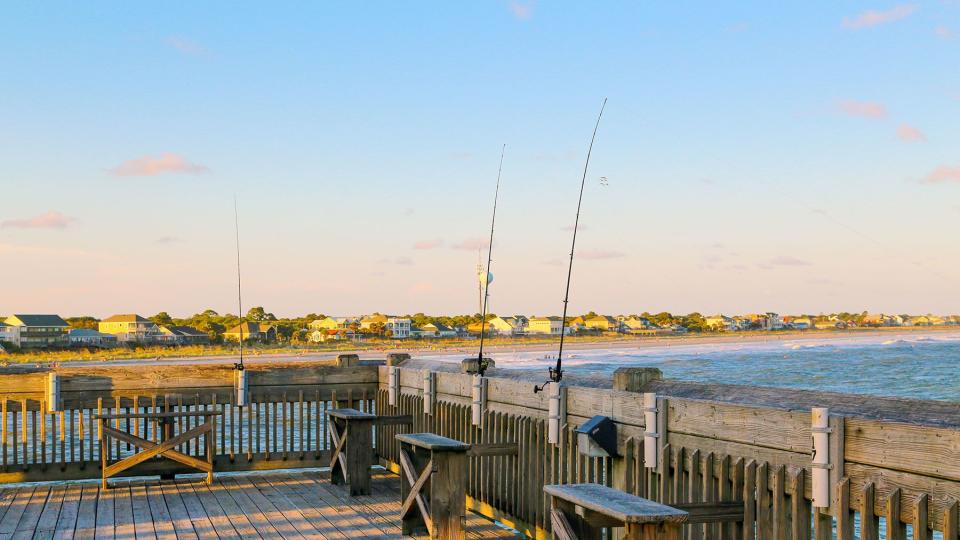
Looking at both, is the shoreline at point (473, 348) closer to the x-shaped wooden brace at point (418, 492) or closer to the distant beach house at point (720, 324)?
the distant beach house at point (720, 324)

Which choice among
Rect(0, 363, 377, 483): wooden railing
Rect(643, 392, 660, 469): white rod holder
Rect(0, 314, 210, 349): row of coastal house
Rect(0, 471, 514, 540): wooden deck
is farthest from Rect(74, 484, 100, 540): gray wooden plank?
Rect(0, 314, 210, 349): row of coastal house

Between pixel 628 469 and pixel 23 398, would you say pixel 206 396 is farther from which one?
pixel 628 469

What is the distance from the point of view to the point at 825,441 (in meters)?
4.89

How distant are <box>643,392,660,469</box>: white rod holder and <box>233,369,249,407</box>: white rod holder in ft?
21.8

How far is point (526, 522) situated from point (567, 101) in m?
8.29

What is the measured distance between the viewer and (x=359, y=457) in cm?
1026

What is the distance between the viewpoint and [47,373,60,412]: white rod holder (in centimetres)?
1123

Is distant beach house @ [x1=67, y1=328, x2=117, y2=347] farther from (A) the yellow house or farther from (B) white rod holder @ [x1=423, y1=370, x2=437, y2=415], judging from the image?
(B) white rod holder @ [x1=423, y1=370, x2=437, y2=415]

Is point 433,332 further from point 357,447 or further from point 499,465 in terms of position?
point 499,465

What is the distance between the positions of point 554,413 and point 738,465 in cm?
220

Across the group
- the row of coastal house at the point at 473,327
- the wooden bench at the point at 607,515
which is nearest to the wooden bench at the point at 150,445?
the wooden bench at the point at 607,515

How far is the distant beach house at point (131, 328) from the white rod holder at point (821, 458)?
10400cm

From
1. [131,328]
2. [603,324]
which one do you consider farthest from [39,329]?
[603,324]

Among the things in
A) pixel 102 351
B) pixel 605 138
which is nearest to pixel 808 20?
pixel 605 138
